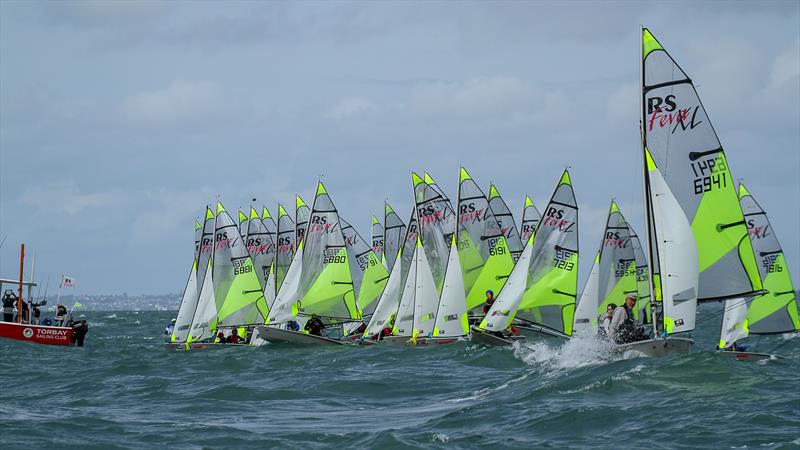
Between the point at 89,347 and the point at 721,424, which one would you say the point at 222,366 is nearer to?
the point at 89,347

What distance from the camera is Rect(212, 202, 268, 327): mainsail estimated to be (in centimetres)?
4462

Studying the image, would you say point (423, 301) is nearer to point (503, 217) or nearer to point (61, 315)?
point (503, 217)

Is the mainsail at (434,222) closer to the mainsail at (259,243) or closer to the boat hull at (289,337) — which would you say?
the boat hull at (289,337)

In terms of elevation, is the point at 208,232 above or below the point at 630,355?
above

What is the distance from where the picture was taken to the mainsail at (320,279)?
43.6m

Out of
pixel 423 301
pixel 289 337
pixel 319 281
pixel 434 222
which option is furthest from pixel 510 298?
pixel 319 281

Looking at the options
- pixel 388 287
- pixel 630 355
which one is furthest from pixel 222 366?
pixel 630 355

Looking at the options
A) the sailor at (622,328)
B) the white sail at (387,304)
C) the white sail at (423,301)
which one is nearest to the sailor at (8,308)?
the white sail at (387,304)

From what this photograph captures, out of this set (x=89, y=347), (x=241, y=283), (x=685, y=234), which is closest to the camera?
(x=685, y=234)

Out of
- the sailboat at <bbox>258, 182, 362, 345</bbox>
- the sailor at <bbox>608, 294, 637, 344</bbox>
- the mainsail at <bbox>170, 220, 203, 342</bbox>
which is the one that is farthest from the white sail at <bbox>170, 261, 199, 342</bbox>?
the sailor at <bbox>608, 294, 637, 344</bbox>

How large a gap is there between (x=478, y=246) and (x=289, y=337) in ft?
30.1

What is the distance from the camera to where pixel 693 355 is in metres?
24.9

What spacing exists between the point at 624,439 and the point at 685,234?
8.13 m

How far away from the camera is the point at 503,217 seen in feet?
165
